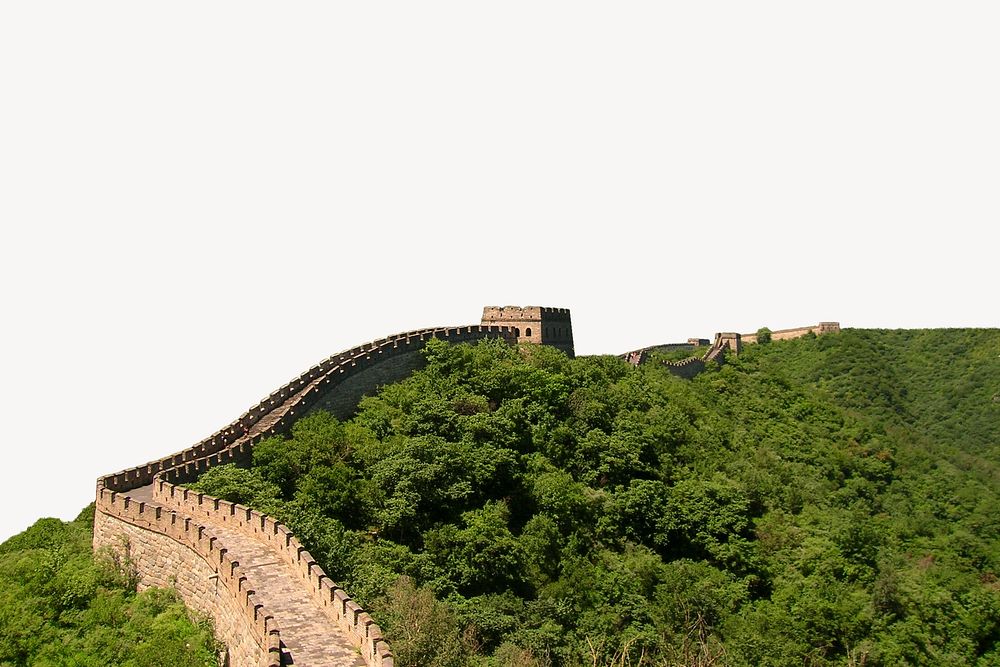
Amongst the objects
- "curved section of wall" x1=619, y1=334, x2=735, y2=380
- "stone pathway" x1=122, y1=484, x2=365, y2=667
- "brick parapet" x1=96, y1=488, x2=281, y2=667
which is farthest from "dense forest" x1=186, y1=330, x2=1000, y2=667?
"curved section of wall" x1=619, y1=334, x2=735, y2=380

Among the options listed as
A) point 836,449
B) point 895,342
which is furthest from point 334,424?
point 895,342

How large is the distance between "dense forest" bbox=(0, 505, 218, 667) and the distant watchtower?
22745 mm

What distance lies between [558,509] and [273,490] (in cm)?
908

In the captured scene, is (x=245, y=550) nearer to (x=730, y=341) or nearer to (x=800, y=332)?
(x=730, y=341)

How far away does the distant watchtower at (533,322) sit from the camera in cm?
4091

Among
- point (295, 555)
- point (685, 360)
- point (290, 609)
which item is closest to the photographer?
point (290, 609)

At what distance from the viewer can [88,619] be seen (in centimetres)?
1919

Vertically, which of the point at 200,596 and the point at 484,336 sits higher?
the point at 484,336

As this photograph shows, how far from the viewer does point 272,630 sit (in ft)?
45.6

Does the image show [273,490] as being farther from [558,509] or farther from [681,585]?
[681,585]

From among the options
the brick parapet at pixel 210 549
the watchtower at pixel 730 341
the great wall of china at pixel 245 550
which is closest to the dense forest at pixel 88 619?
the great wall of china at pixel 245 550

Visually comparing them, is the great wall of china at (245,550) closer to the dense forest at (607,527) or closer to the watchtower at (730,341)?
the dense forest at (607,527)

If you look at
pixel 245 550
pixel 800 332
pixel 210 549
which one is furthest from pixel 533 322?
pixel 800 332

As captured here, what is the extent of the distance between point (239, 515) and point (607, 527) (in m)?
12.9
